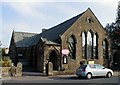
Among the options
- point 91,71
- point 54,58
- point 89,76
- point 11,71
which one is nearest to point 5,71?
point 11,71

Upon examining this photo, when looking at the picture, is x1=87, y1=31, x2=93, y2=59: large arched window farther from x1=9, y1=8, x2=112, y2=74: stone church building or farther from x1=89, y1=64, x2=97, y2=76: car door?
x1=89, y1=64, x2=97, y2=76: car door

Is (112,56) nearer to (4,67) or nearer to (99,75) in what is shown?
(99,75)

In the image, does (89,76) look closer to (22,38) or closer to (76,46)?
(76,46)

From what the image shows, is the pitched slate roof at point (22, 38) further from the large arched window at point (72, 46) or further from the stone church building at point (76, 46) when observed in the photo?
the large arched window at point (72, 46)

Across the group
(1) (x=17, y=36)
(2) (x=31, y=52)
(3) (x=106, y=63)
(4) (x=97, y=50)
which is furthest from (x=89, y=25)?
(1) (x=17, y=36)

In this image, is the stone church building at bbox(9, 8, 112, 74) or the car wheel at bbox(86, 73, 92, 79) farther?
the stone church building at bbox(9, 8, 112, 74)

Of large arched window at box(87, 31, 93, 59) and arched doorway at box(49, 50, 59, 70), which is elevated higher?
large arched window at box(87, 31, 93, 59)

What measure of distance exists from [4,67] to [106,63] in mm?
20139

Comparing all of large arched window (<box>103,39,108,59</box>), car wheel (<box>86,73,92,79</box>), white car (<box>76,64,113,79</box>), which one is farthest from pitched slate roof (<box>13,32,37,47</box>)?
car wheel (<box>86,73,92,79</box>)

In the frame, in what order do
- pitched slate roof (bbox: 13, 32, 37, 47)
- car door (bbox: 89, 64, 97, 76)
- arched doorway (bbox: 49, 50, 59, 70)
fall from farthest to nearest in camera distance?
pitched slate roof (bbox: 13, 32, 37, 47)
arched doorway (bbox: 49, 50, 59, 70)
car door (bbox: 89, 64, 97, 76)

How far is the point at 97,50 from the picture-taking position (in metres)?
45.9

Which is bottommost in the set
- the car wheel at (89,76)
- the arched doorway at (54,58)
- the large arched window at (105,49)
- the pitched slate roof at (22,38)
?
the car wheel at (89,76)

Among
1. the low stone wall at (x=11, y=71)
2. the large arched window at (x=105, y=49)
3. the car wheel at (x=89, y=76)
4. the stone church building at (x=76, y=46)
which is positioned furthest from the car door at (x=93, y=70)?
the large arched window at (x=105, y=49)

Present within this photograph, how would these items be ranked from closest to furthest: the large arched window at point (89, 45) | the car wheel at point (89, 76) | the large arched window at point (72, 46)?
the car wheel at point (89, 76), the large arched window at point (72, 46), the large arched window at point (89, 45)
